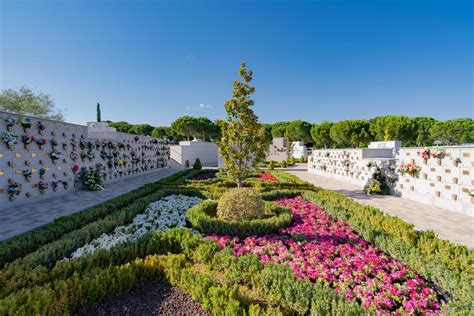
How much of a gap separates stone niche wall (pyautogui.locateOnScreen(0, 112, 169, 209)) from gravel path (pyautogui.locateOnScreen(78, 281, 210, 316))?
8430 millimetres

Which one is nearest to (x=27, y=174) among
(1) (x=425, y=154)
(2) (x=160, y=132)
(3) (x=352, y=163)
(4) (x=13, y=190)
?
(4) (x=13, y=190)

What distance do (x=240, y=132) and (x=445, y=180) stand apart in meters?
7.85

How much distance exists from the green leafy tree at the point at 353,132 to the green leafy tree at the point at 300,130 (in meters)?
10.5

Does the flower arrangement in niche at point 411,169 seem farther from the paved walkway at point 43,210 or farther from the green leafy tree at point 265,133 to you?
the paved walkway at point 43,210

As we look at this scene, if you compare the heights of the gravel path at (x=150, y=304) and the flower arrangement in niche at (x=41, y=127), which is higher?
the flower arrangement in niche at (x=41, y=127)

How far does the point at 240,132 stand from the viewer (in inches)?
408

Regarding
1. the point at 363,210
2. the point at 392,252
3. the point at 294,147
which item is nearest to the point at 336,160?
the point at 363,210

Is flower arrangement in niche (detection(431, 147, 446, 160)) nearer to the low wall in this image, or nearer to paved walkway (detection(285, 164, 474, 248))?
the low wall

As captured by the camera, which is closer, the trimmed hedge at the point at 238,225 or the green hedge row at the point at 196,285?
the green hedge row at the point at 196,285

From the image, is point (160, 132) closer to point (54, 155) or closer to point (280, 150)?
point (280, 150)

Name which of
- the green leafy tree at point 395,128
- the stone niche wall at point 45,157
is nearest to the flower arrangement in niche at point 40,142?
the stone niche wall at point 45,157

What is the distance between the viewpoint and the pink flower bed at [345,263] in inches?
124

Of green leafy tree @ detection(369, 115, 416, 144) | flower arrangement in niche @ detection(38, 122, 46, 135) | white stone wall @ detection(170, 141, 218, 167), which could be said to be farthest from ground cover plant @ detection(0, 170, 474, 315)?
green leafy tree @ detection(369, 115, 416, 144)

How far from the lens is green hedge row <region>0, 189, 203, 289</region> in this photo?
341 cm
